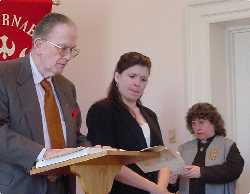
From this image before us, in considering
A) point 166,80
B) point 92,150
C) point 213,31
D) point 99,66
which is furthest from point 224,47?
point 92,150

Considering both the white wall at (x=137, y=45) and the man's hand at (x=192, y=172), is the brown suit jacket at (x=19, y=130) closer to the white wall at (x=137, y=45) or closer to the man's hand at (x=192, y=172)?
the man's hand at (x=192, y=172)

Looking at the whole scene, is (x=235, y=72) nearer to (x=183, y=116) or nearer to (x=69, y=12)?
(x=183, y=116)

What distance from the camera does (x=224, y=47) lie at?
3.60 meters

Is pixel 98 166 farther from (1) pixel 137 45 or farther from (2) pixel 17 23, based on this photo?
(1) pixel 137 45

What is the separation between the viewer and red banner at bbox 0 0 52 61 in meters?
3.08

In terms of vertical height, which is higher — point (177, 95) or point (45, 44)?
point (45, 44)

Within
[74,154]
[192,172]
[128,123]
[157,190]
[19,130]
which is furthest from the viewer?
[192,172]

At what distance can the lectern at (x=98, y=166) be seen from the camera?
58.1 inches

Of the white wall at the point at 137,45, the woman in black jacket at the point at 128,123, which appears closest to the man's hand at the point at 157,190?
the woman in black jacket at the point at 128,123

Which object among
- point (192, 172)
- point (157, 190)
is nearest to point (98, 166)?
point (157, 190)

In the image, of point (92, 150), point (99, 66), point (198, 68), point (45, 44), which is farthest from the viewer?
point (99, 66)

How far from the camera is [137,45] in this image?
3.71 meters

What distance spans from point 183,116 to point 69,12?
1182 millimetres

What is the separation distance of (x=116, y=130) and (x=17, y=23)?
1281mm
